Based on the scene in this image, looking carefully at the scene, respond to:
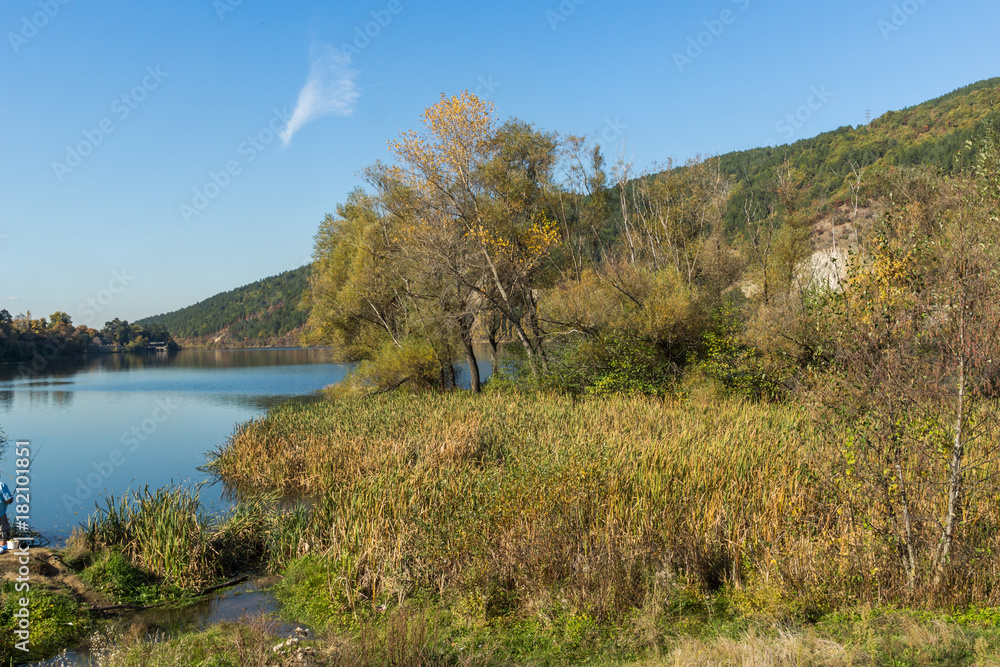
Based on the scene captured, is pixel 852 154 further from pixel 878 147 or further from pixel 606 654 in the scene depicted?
pixel 606 654

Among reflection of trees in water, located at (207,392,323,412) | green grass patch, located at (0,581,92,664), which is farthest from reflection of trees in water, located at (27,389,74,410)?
green grass patch, located at (0,581,92,664)

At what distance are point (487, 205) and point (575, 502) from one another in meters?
18.4

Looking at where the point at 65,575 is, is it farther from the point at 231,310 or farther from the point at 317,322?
the point at 231,310

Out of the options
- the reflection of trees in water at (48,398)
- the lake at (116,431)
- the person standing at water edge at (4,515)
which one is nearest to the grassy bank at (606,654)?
the person standing at water edge at (4,515)

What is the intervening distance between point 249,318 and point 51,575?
150 metres

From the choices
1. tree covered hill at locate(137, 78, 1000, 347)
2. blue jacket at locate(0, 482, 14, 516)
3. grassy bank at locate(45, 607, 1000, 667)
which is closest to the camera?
grassy bank at locate(45, 607, 1000, 667)

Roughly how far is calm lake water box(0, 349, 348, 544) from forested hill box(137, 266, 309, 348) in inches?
3329

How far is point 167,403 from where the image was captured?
116 ft

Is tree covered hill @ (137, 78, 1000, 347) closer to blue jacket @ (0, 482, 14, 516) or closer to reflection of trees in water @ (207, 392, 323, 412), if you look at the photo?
reflection of trees in water @ (207, 392, 323, 412)

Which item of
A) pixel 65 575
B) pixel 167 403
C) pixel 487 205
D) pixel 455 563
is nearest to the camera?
pixel 455 563

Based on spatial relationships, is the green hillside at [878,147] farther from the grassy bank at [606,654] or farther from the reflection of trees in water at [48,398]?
the grassy bank at [606,654]

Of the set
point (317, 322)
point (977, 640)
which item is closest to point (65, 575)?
point (977, 640)

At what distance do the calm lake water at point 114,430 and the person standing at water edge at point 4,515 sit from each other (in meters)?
3.48

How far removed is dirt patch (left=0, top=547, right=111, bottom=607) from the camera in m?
7.58
